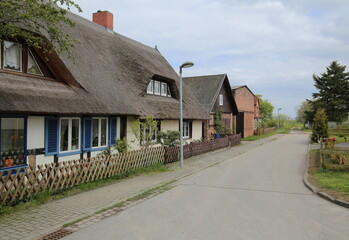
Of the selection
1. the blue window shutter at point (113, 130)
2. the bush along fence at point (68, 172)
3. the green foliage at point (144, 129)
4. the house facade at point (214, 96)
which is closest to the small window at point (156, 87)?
the bush along fence at point (68, 172)

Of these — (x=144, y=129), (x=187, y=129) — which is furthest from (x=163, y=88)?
(x=144, y=129)

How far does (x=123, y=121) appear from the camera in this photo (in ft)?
45.4

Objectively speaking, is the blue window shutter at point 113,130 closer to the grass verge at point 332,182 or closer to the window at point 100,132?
the window at point 100,132

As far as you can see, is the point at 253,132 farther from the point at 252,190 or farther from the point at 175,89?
the point at 252,190

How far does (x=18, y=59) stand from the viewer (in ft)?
32.4

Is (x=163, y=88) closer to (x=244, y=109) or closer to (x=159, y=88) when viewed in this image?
(x=159, y=88)

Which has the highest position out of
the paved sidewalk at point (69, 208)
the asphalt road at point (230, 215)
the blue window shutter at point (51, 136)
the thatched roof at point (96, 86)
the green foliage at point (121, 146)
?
the thatched roof at point (96, 86)

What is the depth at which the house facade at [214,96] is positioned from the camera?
2648 cm

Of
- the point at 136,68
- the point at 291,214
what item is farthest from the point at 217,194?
the point at 136,68

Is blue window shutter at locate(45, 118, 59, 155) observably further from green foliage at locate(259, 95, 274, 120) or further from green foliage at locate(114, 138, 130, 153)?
green foliage at locate(259, 95, 274, 120)

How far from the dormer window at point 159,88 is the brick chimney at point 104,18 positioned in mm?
5643

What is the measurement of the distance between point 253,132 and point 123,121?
1254 inches

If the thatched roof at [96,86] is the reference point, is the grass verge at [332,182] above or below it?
below

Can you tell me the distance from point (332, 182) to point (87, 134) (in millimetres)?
9508
